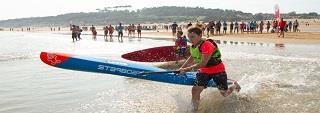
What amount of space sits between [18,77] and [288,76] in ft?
28.8

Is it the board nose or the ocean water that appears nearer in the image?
the ocean water

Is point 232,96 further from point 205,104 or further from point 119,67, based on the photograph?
point 119,67

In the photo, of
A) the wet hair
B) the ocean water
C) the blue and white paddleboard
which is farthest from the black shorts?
the blue and white paddleboard

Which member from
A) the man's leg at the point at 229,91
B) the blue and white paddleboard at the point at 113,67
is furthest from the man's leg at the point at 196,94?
the blue and white paddleboard at the point at 113,67

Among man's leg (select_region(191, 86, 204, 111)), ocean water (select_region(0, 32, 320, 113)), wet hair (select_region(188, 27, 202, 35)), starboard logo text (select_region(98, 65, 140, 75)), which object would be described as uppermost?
wet hair (select_region(188, 27, 202, 35))

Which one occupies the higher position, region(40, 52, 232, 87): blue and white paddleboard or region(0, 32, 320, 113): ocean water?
region(40, 52, 232, 87): blue and white paddleboard

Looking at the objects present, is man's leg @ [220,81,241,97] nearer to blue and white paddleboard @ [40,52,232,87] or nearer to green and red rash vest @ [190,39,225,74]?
green and red rash vest @ [190,39,225,74]

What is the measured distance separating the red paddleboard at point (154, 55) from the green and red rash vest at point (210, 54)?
8.56 meters

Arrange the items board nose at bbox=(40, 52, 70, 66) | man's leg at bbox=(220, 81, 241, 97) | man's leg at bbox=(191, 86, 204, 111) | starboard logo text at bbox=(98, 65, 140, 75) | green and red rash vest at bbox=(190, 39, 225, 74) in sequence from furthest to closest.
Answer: board nose at bbox=(40, 52, 70, 66) < starboard logo text at bbox=(98, 65, 140, 75) < man's leg at bbox=(220, 81, 241, 97) < man's leg at bbox=(191, 86, 204, 111) < green and red rash vest at bbox=(190, 39, 225, 74)

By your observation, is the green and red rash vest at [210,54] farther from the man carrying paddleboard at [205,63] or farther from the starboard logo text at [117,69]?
the starboard logo text at [117,69]

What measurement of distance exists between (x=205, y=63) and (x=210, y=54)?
0.17 meters

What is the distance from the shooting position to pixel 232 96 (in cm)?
880

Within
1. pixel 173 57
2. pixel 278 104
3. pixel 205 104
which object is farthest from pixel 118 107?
pixel 173 57

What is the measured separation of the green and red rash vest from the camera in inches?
273
